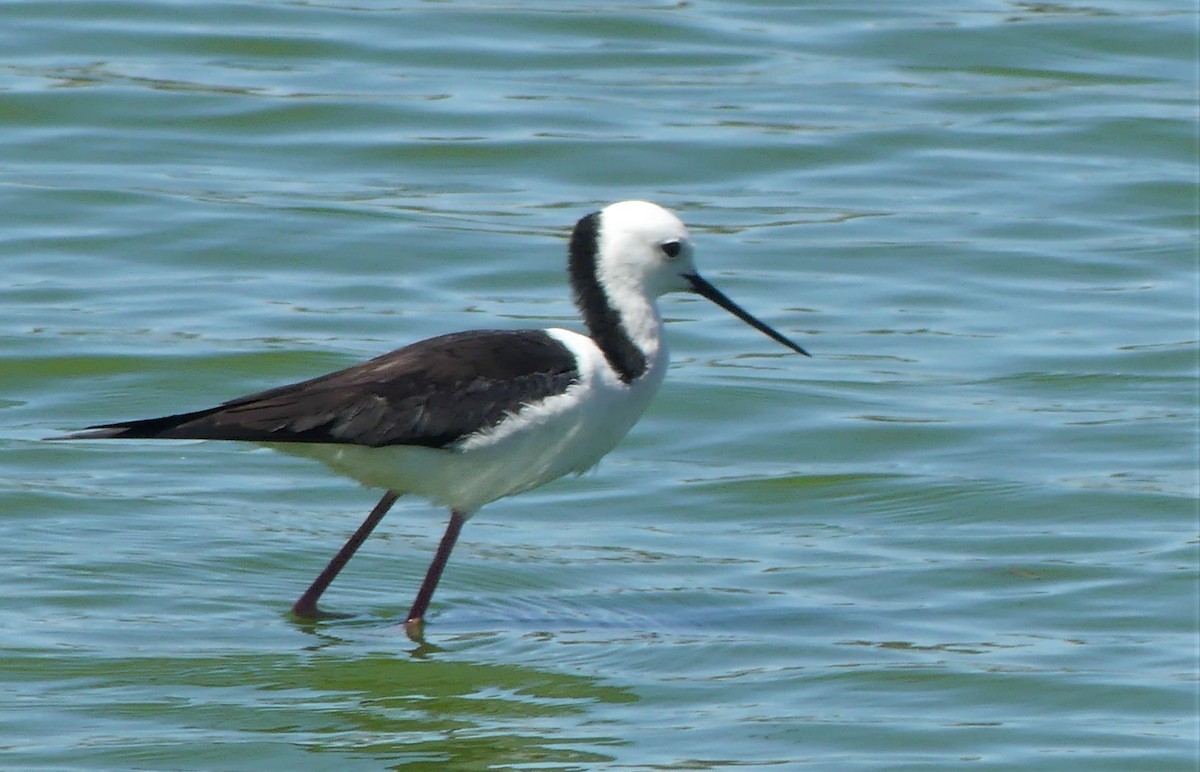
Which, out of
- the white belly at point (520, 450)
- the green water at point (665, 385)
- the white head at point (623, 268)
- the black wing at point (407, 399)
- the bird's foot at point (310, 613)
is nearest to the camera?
the green water at point (665, 385)

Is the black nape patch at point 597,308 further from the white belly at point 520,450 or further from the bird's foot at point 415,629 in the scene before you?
the bird's foot at point 415,629

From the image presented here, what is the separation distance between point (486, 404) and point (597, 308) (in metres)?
0.65

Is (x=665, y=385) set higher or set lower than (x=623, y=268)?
lower

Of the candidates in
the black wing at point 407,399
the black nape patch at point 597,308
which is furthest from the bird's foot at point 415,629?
the black nape patch at point 597,308

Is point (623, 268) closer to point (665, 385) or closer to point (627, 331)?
point (627, 331)

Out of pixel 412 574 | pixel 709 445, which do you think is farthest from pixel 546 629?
pixel 709 445

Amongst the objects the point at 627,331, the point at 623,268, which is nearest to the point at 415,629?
the point at 627,331

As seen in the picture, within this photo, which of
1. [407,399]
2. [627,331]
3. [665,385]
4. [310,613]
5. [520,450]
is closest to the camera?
[407,399]

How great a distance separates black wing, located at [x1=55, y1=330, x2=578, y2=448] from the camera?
23.8 ft

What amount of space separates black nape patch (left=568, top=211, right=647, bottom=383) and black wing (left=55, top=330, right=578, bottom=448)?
0.22m

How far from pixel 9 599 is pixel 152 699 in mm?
1058

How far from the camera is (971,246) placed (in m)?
13.1

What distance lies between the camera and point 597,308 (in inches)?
313

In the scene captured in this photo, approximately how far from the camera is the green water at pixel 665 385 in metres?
6.99
